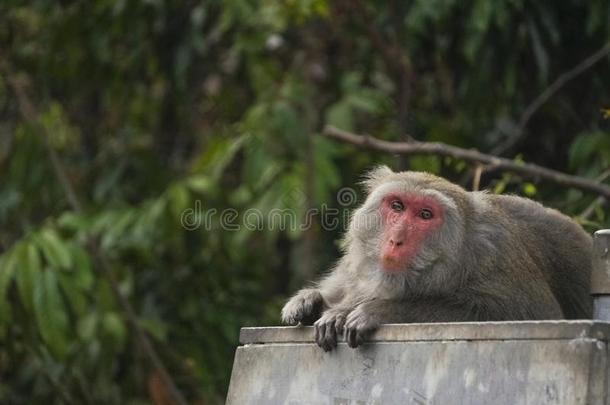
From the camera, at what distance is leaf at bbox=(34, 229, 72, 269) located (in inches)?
292

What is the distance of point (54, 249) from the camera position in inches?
295

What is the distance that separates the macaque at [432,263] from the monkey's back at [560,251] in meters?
0.28

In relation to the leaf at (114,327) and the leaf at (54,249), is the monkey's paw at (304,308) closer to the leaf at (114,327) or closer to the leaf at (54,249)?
the leaf at (54,249)

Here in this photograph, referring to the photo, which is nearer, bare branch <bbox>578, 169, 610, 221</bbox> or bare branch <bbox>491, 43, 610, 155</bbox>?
bare branch <bbox>578, 169, 610, 221</bbox>

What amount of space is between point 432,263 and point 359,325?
2.36ft

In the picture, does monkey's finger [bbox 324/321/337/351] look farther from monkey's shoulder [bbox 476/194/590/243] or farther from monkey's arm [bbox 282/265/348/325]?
monkey's shoulder [bbox 476/194/590/243]

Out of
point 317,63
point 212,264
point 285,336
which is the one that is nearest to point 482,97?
point 317,63

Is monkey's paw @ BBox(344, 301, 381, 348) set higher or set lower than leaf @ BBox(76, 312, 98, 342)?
lower

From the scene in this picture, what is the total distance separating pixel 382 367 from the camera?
389 cm

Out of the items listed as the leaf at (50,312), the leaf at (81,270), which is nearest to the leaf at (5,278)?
the leaf at (50,312)

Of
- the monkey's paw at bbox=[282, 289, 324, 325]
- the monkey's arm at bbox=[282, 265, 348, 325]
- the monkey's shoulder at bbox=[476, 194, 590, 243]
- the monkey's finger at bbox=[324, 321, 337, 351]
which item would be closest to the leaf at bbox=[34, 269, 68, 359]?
the monkey's arm at bbox=[282, 265, 348, 325]

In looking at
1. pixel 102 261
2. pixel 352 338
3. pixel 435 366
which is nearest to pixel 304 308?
pixel 352 338

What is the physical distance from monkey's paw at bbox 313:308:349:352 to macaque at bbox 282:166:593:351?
117 millimetres

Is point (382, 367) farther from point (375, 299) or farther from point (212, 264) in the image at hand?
point (212, 264)
